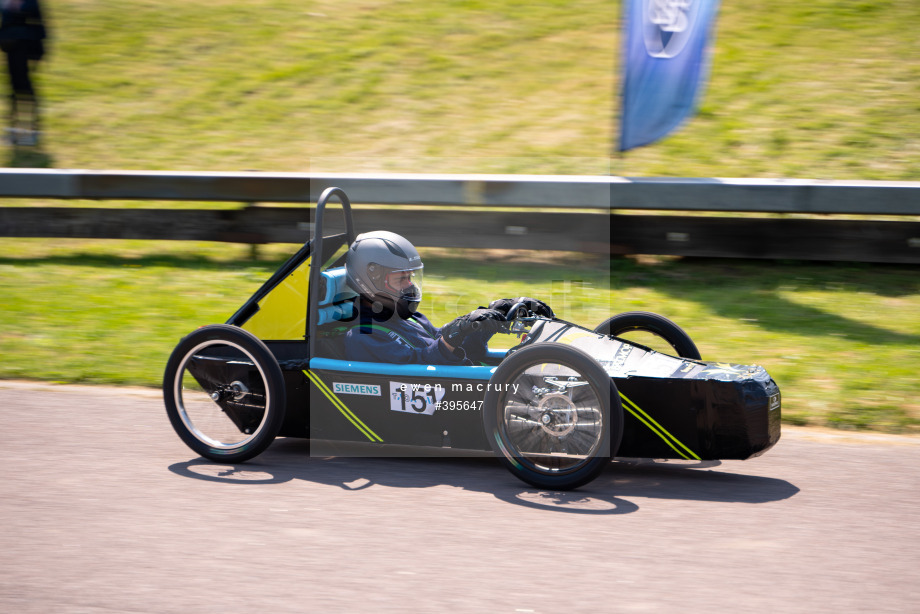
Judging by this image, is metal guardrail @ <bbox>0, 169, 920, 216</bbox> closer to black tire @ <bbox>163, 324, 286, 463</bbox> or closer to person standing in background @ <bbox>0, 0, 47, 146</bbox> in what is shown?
person standing in background @ <bbox>0, 0, 47, 146</bbox>

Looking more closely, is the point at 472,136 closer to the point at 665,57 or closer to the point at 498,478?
the point at 665,57

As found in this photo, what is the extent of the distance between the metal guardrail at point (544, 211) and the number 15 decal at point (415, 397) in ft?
11.4

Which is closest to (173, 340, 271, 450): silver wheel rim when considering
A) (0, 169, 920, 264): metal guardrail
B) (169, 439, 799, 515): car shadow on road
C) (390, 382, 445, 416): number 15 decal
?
(169, 439, 799, 515): car shadow on road

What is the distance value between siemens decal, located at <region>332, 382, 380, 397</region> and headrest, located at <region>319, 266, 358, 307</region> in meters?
0.47

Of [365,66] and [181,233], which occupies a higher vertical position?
[365,66]

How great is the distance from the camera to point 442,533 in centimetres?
389

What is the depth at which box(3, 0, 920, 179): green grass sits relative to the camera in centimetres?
1105

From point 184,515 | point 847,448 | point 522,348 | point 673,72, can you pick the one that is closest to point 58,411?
point 184,515

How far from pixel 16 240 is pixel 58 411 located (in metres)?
5.06

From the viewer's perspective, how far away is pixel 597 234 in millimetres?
8477

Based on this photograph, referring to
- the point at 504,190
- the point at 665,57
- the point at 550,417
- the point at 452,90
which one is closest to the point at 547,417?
the point at 550,417

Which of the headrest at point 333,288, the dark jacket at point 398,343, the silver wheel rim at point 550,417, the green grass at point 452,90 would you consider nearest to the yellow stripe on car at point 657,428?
the silver wheel rim at point 550,417

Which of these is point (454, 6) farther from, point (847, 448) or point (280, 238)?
point (847, 448)

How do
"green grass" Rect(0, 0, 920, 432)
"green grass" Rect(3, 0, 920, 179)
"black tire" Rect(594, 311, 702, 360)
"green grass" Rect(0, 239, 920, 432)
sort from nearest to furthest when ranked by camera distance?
"black tire" Rect(594, 311, 702, 360)
"green grass" Rect(0, 239, 920, 432)
"green grass" Rect(0, 0, 920, 432)
"green grass" Rect(3, 0, 920, 179)
